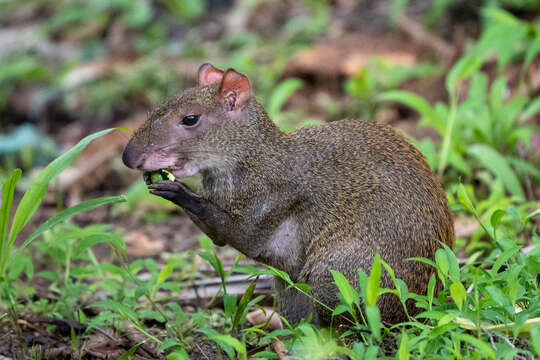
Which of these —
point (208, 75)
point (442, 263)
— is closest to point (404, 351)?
point (442, 263)

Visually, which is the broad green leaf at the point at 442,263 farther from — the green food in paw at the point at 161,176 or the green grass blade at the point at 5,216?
the green grass blade at the point at 5,216

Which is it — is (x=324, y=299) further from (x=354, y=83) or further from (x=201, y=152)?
(x=354, y=83)

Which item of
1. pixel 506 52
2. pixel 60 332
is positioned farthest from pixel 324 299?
pixel 506 52

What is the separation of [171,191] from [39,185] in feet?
2.16

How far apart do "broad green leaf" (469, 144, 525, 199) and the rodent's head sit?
7.36ft

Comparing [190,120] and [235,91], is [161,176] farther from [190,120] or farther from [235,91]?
[235,91]

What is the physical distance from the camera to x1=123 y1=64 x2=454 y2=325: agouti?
144 inches

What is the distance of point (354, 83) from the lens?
7797 mm

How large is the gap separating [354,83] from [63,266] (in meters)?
3.84

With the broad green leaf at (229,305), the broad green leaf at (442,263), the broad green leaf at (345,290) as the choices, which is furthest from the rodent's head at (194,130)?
the broad green leaf at (442,263)

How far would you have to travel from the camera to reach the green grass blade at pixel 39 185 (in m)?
3.45

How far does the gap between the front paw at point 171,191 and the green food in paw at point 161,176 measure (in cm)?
15

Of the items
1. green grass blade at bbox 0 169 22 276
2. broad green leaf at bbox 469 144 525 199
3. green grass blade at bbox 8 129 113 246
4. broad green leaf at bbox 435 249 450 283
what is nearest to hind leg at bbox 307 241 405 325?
broad green leaf at bbox 435 249 450 283

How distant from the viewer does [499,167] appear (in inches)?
214
